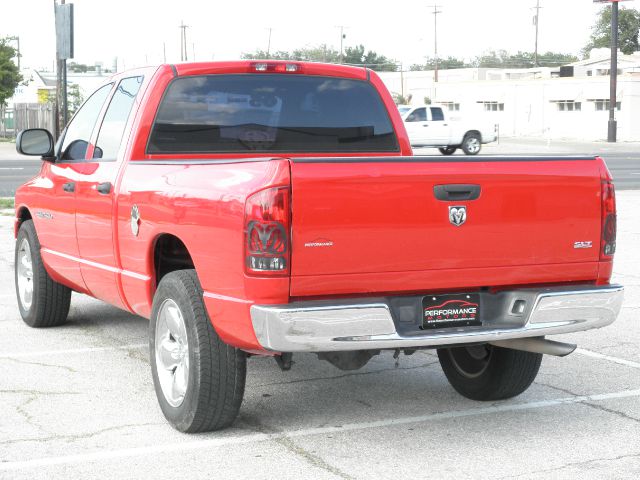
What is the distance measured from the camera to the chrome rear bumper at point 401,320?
4.89m

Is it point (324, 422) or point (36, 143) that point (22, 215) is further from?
point (324, 422)

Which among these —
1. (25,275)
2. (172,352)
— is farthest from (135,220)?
(25,275)

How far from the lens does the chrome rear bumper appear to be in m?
4.89

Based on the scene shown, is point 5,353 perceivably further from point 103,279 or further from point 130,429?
point 130,429

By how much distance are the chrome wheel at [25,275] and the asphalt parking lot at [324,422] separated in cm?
68

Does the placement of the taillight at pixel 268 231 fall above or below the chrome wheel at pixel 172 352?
above

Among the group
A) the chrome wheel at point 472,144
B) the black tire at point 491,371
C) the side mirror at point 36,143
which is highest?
the side mirror at point 36,143

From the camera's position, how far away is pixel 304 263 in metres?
4.91

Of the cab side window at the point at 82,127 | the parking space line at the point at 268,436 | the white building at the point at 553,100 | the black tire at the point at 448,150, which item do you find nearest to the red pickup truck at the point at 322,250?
the parking space line at the point at 268,436

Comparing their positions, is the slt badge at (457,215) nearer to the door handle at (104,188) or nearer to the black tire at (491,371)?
the black tire at (491,371)

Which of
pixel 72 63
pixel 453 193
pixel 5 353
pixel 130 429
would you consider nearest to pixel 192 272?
pixel 130 429

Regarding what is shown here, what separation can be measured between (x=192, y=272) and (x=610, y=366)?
3141 millimetres

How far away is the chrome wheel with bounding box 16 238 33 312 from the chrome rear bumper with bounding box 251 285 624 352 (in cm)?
418

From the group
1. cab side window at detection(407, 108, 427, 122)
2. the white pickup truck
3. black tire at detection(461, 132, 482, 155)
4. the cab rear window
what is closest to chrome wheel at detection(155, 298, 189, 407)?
the cab rear window
